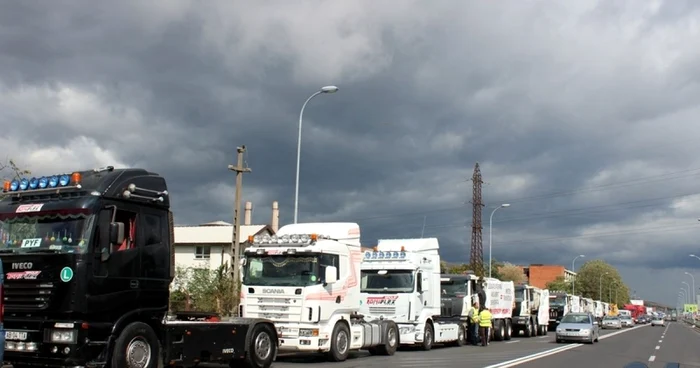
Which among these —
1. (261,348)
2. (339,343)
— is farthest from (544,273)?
(261,348)

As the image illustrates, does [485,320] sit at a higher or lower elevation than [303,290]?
lower

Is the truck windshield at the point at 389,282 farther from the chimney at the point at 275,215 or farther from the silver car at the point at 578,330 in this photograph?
the chimney at the point at 275,215

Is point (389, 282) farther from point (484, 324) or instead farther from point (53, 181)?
point (53, 181)

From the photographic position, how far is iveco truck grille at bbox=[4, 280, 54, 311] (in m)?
10.0

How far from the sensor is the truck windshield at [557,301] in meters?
47.6

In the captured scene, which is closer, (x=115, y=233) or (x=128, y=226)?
(x=115, y=233)

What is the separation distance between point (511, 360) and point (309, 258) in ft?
21.9

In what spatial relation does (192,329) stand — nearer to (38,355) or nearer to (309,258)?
(38,355)

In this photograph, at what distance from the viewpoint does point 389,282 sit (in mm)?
21859

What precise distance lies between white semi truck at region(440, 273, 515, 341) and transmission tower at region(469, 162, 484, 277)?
3179cm

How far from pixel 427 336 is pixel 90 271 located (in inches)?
574

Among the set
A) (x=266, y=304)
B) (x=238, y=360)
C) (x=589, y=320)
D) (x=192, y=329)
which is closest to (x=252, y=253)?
(x=266, y=304)

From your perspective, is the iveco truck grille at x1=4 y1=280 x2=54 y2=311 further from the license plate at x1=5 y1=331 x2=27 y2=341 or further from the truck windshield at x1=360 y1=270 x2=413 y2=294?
the truck windshield at x1=360 y1=270 x2=413 y2=294

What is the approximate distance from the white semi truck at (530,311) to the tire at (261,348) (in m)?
22.9
